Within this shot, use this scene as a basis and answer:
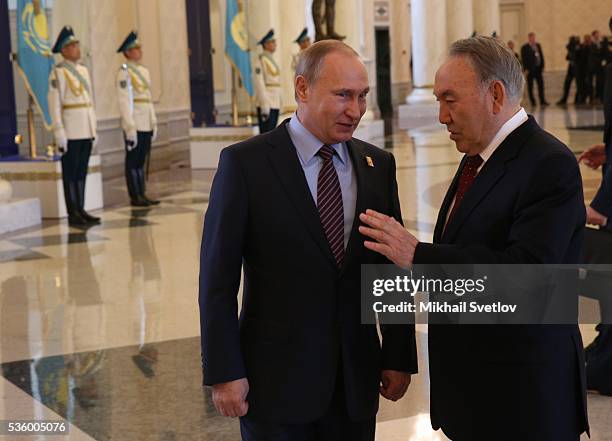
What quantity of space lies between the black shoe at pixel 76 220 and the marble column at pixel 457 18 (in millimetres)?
15122

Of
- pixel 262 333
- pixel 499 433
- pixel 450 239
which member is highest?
pixel 450 239

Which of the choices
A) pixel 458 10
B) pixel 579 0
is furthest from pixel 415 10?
pixel 579 0

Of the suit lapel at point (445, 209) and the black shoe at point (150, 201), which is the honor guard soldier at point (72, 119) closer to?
the black shoe at point (150, 201)

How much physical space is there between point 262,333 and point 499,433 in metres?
0.58

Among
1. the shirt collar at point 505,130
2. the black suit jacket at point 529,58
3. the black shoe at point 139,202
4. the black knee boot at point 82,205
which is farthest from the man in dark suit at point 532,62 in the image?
the shirt collar at point 505,130

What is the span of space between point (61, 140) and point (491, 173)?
23.8ft

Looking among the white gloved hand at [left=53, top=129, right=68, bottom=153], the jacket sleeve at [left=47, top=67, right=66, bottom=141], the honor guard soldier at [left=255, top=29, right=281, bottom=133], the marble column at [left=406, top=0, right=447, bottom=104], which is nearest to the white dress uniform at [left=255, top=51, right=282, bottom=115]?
the honor guard soldier at [left=255, top=29, right=281, bottom=133]

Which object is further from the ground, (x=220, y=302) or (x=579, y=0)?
(x=579, y=0)

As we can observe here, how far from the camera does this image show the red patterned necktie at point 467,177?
2.30m

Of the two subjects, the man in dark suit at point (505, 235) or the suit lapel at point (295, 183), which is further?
the suit lapel at point (295, 183)

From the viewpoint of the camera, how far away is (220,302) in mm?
2314

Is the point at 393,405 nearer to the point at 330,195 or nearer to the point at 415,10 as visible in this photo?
the point at 330,195

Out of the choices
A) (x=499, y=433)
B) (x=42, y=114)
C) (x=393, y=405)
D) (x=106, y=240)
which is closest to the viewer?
(x=499, y=433)

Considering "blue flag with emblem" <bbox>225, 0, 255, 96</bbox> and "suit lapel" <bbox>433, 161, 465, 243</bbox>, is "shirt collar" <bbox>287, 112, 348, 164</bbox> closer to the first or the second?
"suit lapel" <bbox>433, 161, 465, 243</bbox>
